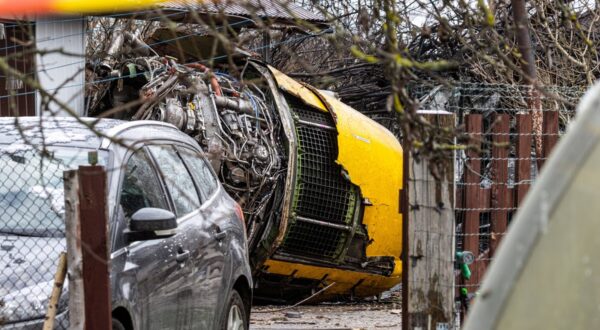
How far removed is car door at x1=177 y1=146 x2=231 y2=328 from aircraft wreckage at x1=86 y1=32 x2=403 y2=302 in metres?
2.80

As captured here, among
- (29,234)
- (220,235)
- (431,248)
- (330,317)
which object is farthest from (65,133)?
(330,317)

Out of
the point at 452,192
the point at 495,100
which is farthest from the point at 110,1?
the point at 452,192

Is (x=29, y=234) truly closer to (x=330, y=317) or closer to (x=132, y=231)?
(x=132, y=231)

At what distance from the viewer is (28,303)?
18.0 ft

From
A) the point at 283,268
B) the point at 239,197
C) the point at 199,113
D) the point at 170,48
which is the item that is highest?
the point at 170,48

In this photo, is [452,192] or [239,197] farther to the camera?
[239,197]

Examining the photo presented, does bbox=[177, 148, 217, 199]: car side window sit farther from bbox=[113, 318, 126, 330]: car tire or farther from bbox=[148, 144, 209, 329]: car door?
bbox=[113, 318, 126, 330]: car tire

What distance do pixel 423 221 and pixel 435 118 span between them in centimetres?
54

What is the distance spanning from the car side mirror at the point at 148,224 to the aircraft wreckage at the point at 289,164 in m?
4.34

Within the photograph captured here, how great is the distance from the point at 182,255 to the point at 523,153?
2.22m

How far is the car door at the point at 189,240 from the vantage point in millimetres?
6816

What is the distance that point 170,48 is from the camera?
1329 centimetres

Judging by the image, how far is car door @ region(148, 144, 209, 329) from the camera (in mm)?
6816

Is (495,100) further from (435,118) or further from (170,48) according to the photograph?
(435,118)
